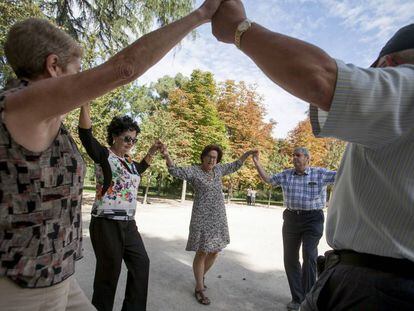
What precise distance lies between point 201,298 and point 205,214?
1.12 meters

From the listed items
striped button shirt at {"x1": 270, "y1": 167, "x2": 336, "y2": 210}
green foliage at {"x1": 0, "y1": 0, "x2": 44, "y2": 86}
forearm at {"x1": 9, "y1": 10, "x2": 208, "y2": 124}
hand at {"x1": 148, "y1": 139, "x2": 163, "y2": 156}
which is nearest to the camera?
forearm at {"x1": 9, "y1": 10, "x2": 208, "y2": 124}

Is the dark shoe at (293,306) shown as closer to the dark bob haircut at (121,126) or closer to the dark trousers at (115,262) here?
the dark trousers at (115,262)

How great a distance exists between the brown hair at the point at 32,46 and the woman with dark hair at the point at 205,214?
10.9 ft

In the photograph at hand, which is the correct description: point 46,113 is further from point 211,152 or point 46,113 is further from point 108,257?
point 211,152

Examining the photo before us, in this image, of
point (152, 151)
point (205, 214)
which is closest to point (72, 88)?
point (152, 151)

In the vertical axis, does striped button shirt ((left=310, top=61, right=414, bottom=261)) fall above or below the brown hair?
below

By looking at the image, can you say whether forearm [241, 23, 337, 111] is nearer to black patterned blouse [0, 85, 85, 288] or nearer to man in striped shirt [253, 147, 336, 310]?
black patterned blouse [0, 85, 85, 288]

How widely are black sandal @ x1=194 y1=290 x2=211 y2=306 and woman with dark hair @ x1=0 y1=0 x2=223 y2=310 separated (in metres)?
3.21

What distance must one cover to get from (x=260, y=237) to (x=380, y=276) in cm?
915

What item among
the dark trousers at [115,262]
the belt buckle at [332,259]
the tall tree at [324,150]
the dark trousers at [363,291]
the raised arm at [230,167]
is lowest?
the dark trousers at [115,262]

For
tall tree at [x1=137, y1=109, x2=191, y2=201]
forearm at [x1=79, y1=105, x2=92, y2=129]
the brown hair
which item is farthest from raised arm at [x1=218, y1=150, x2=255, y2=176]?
tall tree at [x1=137, y1=109, x2=191, y2=201]

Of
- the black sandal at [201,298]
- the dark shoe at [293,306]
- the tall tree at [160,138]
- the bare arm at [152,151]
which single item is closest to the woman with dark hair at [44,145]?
the bare arm at [152,151]

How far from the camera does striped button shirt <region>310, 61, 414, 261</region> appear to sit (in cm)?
104

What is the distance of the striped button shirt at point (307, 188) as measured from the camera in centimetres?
514
